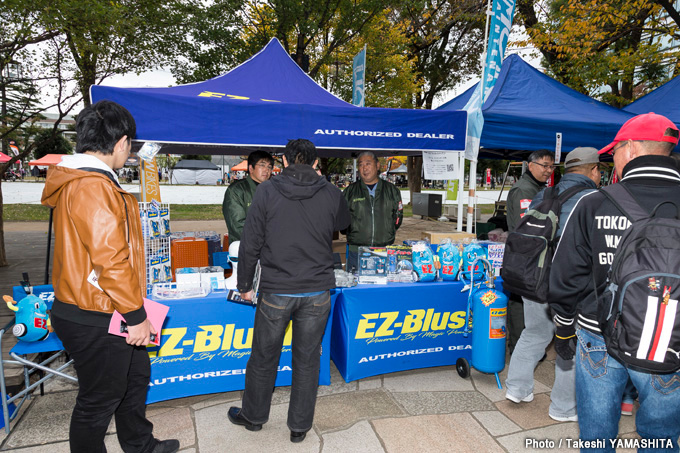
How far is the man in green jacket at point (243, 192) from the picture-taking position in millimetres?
3797

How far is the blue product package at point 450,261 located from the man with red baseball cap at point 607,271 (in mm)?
1474

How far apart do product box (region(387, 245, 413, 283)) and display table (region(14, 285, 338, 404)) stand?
0.74 m

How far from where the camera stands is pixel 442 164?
13.6 ft

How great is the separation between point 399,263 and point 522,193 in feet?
4.59

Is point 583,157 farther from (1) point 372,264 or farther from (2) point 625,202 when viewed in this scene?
(1) point 372,264

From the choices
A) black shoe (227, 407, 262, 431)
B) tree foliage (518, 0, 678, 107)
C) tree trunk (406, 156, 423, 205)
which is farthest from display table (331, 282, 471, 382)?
tree trunk (406, 156, 423, 205)

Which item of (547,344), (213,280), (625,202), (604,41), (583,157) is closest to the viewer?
(625,202)

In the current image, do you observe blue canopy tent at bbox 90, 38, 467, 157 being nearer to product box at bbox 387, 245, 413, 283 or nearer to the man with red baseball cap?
product box at bbox 387, 245, 413, 283

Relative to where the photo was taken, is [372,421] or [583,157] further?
[372,421]

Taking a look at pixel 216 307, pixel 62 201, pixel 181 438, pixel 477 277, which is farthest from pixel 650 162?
pixel 181 438

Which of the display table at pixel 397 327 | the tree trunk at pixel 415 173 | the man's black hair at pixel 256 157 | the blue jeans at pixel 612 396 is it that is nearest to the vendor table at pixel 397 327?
the display table at pixel 397 327

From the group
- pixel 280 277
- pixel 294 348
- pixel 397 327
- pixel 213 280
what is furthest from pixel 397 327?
pixel 213 280

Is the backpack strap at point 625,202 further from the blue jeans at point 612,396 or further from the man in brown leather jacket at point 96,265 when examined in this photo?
the man in brown leather jacket at point 96,265

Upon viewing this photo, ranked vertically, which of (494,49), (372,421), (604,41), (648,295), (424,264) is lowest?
(372,421)
